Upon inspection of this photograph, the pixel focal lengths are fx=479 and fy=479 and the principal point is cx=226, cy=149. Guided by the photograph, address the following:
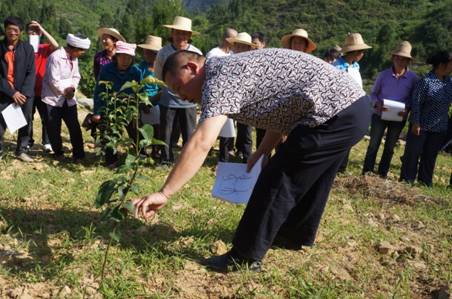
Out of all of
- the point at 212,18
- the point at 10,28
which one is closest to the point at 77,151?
the point at 10,28

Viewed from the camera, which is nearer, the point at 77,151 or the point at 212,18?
the point at 77,151

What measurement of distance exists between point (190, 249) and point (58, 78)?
2.72 m

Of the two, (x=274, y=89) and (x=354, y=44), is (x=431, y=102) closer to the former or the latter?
(x=354, y=44)

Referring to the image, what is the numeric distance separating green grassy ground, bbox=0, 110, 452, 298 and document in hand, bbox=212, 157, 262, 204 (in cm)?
41

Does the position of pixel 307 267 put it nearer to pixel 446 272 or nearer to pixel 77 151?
pixel 446 272

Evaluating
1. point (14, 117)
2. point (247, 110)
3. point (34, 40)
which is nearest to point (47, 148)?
point (14, 117)

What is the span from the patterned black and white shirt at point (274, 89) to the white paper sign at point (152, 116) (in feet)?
8.49

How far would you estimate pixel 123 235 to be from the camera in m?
3.07

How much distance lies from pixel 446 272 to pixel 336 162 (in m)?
1.07

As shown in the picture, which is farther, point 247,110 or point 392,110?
point 392,110

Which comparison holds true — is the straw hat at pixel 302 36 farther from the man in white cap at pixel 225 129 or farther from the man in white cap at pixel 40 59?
the man in white cap at pixel 40 59

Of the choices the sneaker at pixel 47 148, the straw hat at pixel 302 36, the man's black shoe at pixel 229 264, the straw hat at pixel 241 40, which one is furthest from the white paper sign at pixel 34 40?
the man's black shoe at pixel 229 264

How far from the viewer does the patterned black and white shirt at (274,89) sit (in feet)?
7.09

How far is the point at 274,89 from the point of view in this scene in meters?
2.30
